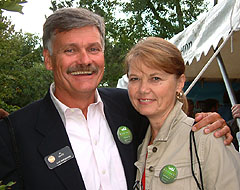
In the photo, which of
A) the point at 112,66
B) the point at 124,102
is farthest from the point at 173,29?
the point at 124,102

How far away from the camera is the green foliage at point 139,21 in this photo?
1772 cm

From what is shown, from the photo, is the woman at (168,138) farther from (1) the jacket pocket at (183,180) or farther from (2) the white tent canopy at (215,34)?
(2) the white tent canopy at (215,34)

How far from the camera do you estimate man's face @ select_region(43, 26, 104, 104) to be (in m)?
2.10

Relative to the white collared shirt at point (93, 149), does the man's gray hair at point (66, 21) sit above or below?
above

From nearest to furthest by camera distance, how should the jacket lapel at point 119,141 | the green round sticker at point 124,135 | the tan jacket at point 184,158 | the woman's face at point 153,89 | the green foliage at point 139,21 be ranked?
the tan jacket at point 184,158
the woman's face at point 153,89
the jacket lapel at point 119,141
the green round sticker at point 124,135
the green foliage at point 139,21

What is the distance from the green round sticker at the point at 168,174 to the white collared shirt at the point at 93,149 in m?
0.36

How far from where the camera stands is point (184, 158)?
1.72m

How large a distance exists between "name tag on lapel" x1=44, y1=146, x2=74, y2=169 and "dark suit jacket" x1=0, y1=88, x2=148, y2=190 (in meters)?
0.02

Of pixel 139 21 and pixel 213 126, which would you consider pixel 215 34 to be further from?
pixel 139 21

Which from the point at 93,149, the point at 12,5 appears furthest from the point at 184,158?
the point at 12,5

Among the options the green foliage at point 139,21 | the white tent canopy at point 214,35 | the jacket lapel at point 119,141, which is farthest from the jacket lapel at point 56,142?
the green foliage at point 139,21

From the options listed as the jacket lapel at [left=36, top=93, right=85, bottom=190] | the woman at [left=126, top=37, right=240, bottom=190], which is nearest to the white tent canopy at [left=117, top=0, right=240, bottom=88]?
the woman at [left=126, top=37, right=240, bottom=190]

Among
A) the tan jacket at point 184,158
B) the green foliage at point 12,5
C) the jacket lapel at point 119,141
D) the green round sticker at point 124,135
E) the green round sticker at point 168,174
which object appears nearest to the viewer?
the green foliage at point 12,5

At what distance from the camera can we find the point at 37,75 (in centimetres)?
2259
